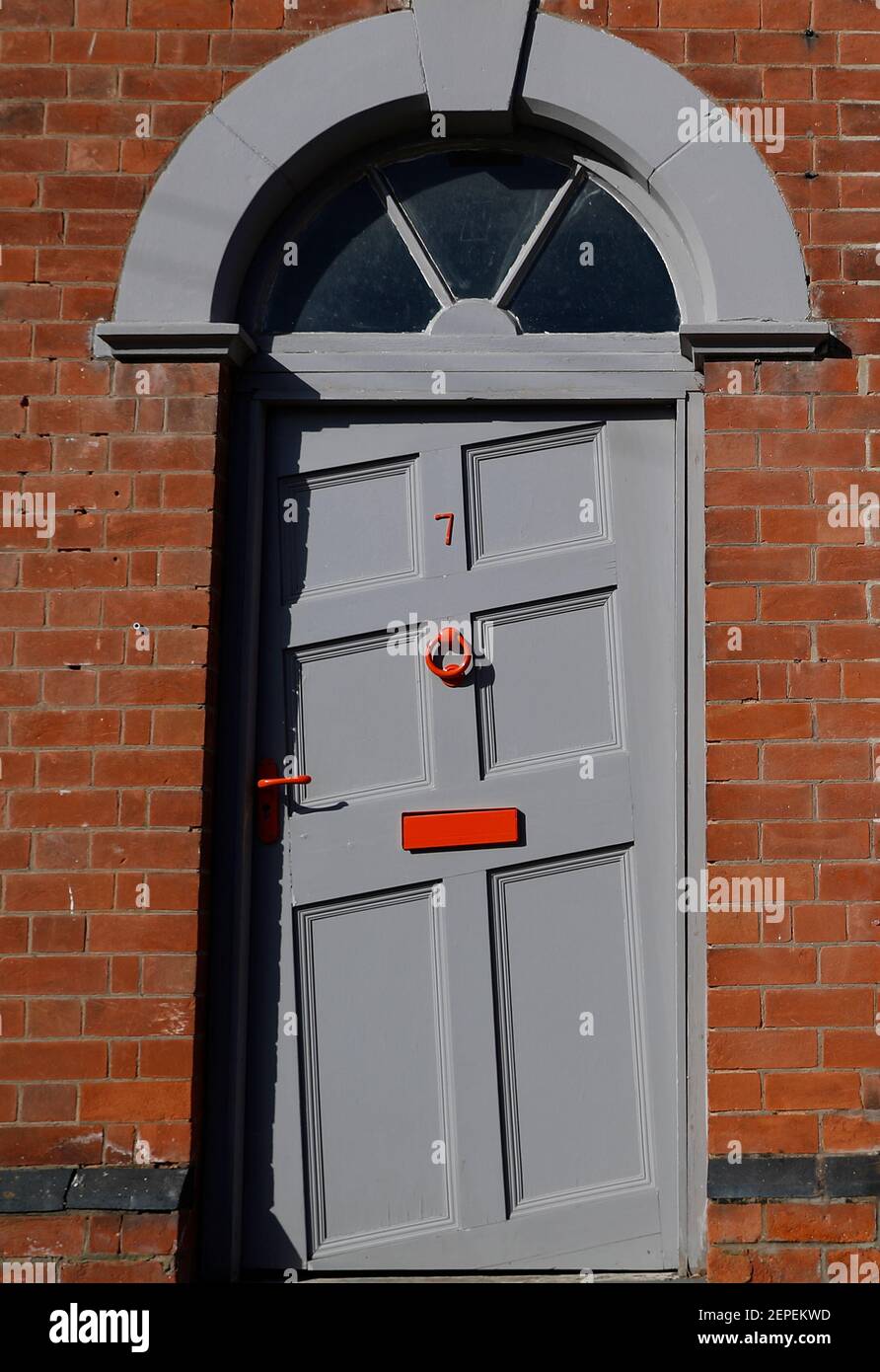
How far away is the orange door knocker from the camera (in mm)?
3564

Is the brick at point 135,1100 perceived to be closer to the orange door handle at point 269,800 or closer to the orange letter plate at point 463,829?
the orange door handle at point 269,800

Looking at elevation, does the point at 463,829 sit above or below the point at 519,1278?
above

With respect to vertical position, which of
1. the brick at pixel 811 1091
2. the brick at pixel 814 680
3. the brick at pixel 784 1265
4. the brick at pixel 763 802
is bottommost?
the brick at pixel 784 1265

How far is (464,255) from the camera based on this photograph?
3.80 meters

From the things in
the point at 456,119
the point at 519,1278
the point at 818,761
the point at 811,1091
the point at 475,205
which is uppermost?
the point at 456,119

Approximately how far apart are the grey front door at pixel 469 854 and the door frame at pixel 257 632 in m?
0.04

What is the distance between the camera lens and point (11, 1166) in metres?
3.28

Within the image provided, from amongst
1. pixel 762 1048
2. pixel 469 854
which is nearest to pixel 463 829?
pixel 469 854

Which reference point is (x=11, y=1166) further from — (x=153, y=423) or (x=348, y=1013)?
(x=153, y=423)

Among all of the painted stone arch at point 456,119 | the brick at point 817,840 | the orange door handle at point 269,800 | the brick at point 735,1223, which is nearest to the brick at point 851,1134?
the brick at point 735,1223

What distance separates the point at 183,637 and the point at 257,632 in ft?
0.78

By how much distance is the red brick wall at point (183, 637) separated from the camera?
10.8 feet

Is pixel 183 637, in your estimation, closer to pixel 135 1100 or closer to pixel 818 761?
pixel 135 1100

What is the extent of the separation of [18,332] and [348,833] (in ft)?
5.44
